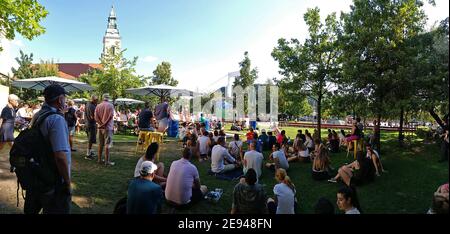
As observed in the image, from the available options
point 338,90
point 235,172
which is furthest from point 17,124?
point 338,90

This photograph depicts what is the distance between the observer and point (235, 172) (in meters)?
9.73

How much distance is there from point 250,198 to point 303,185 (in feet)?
14.0

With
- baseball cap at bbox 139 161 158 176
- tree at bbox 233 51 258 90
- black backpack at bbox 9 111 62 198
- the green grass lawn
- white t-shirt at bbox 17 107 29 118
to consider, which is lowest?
the green grass lawn

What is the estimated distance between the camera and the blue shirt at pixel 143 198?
3947 millimetres

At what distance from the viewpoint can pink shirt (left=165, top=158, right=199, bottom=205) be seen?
6035mm

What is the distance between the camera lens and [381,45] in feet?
42.9

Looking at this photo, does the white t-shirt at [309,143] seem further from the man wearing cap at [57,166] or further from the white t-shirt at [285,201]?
the man wearing cap at [57,166]

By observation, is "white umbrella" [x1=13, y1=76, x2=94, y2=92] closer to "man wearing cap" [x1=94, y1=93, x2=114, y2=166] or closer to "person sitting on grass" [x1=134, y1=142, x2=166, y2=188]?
"man wearing cap" [x1=94, y1=93, x2=114, y2=166]

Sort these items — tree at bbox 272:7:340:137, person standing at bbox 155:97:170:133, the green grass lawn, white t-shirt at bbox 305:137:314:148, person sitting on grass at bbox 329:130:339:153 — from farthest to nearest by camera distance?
tree at bbox 272:7:340:137
person sitting on grass at bbox 329:130:339:153
white t-shirt at bbox 305:137:314:148
person standing at bbox 155:97:170:133
the green grass lawn

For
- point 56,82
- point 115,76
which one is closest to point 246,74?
point 115,76

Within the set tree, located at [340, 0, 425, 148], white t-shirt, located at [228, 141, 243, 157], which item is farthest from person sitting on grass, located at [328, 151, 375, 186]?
tree, located at [340, 0, 425, 148]

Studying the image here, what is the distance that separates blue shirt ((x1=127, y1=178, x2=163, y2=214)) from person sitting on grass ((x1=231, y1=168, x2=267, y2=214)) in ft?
4.75

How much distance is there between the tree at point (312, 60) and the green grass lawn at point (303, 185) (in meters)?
6.56
